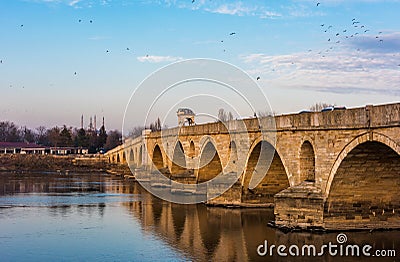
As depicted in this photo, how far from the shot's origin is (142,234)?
61.5ft

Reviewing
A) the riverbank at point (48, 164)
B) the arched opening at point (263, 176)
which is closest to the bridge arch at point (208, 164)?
the arched opening at point (263, 176)

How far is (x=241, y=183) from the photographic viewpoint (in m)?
23.8

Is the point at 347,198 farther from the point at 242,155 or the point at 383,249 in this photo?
the point at 242,155

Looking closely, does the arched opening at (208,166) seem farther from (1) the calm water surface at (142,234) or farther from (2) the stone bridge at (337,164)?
(2) the stone bridge at (337,164)

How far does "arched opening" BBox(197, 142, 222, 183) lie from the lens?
1182 inches

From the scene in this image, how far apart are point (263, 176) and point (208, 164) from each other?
7.11 meters

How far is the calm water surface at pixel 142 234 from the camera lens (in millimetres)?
15352

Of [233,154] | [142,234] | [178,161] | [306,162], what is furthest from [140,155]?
[306,162]

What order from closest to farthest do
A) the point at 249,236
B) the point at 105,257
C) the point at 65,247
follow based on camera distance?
the point at 105,257 < the point at 65,247 < the point at 249,236

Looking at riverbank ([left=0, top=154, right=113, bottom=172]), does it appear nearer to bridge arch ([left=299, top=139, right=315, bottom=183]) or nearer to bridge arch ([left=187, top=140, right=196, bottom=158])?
bridge arch ([left=187, top=140, right=196, bottom=158])

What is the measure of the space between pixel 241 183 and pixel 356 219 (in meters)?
7.26

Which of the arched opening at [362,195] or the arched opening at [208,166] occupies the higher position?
the arched opening at [208,166]

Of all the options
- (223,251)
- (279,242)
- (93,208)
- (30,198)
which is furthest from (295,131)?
(30,198)

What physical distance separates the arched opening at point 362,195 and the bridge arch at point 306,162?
1.84m
